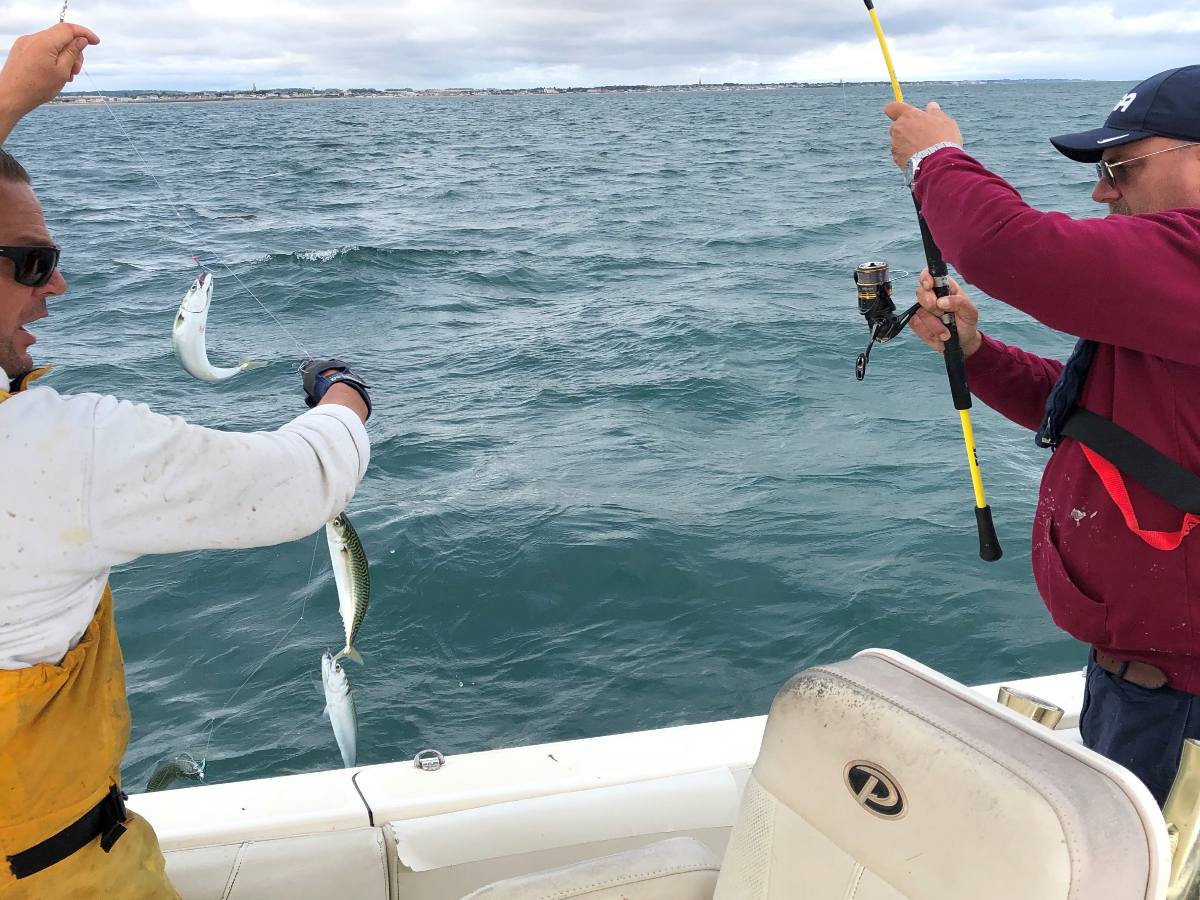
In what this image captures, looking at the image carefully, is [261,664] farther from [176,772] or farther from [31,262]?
[31,262]

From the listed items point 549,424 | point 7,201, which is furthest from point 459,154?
point 7,201

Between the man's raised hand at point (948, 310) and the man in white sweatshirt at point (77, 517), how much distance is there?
5.39ft

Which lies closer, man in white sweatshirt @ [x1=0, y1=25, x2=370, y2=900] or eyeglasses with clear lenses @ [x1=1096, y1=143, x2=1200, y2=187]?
man in white sweatshirt @ [x1=0, y1=25, x2=370, y2=900]

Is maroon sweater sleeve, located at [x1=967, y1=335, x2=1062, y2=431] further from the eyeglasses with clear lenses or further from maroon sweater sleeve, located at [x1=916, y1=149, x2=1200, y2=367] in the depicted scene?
maroon sweater sleeve, located at [x1=916, y1=149, x2=1200, y2=367]

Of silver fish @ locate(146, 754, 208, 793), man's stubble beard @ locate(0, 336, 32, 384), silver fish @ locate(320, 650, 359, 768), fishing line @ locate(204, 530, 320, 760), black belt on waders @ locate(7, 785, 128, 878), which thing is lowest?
fishing line @ locate(204, 530, 320, 760)

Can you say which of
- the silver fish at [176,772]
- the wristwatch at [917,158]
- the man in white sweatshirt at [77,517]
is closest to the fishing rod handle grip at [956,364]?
the wristwatch at [917,158]

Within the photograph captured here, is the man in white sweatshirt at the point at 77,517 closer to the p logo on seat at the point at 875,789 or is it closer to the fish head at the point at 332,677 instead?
the p logo on seat at the point at 875,789

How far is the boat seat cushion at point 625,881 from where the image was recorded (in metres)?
1.73

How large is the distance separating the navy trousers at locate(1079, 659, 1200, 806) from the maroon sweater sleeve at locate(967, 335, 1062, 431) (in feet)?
2.79

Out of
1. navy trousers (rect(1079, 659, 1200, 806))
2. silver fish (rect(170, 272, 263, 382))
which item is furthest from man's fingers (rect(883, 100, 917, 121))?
silver fish (rect(170, 272, 263, 382))

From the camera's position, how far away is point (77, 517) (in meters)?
1.42

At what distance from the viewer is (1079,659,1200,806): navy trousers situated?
6.41ft

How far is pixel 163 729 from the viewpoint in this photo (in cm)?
412

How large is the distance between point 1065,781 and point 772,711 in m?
0.46
